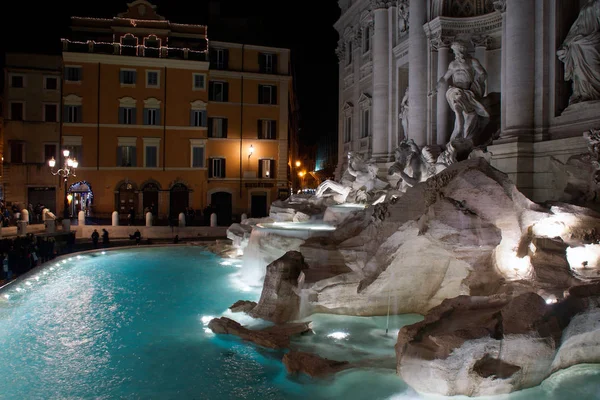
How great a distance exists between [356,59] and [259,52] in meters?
10.4

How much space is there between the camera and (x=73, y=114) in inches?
1163

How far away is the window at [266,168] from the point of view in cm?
3338

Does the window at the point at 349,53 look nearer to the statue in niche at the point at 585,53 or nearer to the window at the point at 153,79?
the window at the point at 153,79

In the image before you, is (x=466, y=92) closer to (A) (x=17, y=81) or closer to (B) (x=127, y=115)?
(B) (x=127, y=115)

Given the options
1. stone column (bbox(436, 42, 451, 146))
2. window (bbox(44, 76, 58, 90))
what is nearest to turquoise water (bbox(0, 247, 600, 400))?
stone column (bbox(436, 42, 451, 146))

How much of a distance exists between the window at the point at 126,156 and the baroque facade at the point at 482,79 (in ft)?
41.6

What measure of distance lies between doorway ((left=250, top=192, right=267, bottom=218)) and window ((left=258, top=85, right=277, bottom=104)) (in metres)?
6.09

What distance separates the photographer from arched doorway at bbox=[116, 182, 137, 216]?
3017 cm

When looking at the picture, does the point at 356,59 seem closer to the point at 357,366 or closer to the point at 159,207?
the point at 159,207

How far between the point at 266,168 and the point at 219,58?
768 centimetres

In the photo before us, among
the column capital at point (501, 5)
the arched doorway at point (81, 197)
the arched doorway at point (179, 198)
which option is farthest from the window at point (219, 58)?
the column capital at point (501, 5)

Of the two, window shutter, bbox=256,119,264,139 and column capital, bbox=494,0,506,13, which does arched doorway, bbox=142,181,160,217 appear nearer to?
window shutter, bbox=256,119,264,139

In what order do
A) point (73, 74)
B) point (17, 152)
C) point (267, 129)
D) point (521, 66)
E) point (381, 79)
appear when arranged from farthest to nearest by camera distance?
1. point (267, 129)
2. point (17, 152)
3. point (73, 74)
4. point (381, 79)
5. point (521, 66)

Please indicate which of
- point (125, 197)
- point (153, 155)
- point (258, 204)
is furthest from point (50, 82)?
point (258, 204)
